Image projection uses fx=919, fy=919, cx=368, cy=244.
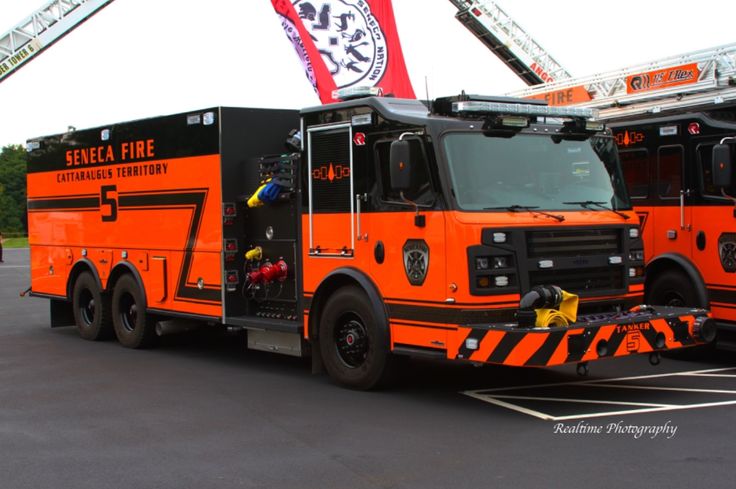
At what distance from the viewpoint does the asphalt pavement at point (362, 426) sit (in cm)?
627

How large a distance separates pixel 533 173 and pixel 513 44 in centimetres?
3106

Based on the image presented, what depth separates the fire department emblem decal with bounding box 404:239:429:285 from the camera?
332 inches

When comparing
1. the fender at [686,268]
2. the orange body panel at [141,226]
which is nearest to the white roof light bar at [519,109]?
the fender at [686,268]

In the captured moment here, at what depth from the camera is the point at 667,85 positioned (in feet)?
41.2

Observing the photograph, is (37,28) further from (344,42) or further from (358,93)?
(358,93)

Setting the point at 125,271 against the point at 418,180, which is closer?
the point at 418,180

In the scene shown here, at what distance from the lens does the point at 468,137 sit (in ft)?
28.0

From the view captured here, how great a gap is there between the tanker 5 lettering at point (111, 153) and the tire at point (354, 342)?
413 centimetres

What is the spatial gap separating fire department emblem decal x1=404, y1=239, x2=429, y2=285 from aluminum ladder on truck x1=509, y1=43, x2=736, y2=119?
4577 mm

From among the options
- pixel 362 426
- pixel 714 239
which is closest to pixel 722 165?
pixel 714 239

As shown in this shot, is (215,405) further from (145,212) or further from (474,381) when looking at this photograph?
(145,212)

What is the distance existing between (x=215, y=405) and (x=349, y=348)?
1466 millimetres

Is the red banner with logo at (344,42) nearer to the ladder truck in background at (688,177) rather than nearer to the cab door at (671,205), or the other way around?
the ladder truck in background at (688,177)

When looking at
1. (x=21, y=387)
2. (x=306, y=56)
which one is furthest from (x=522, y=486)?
(x=306, y=56)
